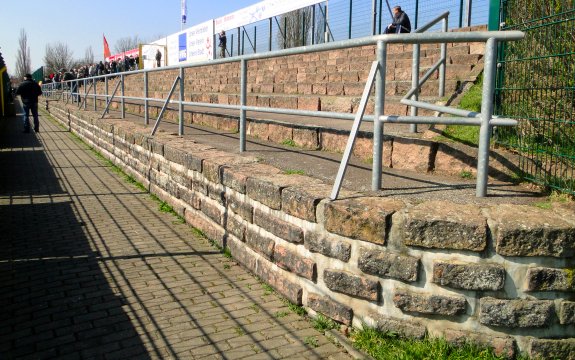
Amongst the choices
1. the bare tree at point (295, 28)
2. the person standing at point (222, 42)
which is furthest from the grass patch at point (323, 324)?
the person standing at point (222, 42)

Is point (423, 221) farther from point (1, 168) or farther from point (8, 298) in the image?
point (1, 168)

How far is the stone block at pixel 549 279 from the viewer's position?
286 cm

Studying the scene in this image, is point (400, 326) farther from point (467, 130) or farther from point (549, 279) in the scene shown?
point (467, 130)

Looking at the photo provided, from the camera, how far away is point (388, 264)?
Answer: 3.12 meters

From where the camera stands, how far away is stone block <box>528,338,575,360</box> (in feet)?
9.50

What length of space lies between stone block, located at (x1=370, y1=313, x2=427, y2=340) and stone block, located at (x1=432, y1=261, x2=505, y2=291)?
1.06 feet

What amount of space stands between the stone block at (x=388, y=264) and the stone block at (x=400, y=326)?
272 millimetres

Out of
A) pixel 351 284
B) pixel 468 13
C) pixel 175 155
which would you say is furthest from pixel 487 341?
pixel 468 13

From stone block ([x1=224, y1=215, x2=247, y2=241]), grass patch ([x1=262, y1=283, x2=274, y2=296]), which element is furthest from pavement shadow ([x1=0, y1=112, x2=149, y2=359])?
stone block ([x1=224, y1=215, x2=247, y2=241])

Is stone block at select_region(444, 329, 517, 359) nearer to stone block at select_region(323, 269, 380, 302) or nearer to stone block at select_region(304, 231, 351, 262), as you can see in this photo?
stone block at select_region(323, 269, 380, 302)

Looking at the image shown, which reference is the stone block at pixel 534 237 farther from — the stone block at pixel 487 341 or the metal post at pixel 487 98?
the metal post at pixel 487 98

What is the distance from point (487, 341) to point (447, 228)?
690 millimetres

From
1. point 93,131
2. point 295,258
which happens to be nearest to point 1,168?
point 93,131

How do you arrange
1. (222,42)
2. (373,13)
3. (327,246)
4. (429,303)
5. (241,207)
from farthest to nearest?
1. (222,42)
2. (373,13)
3. (241,207)
4. (327,246)
5. (429,303)
